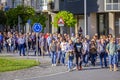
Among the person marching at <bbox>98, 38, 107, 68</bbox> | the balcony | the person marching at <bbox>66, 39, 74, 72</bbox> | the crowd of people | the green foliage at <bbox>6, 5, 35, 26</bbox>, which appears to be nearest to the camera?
the crowd of people

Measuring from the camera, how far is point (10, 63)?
993 inches

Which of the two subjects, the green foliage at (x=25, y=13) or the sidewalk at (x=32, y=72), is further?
the green foliage at (x=25, y=13)

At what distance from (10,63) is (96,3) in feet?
124

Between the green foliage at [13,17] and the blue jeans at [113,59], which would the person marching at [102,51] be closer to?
the blue jeans at [113,59]

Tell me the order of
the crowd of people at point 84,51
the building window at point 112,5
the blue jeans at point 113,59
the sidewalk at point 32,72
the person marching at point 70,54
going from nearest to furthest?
the sidewalk at point 32,72
the blue jeans at point 113,59
the crowd of people at point 84,51
the person marching at point 70,54
the building window at point 112,5

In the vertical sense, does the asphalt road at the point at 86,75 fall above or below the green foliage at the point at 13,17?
below

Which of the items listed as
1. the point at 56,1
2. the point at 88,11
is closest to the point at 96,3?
the point at 88,11

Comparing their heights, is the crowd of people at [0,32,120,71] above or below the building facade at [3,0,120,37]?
below

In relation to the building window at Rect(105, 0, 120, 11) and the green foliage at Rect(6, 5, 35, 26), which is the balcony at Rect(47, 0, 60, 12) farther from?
the building window at Rect(105, 0, 120, 11)

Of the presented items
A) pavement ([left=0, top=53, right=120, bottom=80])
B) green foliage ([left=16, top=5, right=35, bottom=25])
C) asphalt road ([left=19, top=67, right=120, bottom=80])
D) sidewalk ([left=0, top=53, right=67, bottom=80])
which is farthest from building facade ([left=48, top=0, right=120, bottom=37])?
asphalt road ([left=19, top=67, right=120, bottom=80])

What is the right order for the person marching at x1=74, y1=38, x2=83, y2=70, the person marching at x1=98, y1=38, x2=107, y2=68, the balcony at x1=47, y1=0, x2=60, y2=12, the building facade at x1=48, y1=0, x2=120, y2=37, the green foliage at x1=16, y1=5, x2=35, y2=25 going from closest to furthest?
the person marching at x1=74, y1=38, x2=83, y2=70
the person marching at x1=98, y1=38, x2=107, y2=68
the building facade at x1=48, y1=0, x2=120, y2=37
the green foliage at x1=16, y1=5, x2=35, y2=25
the balcony at x1=47, y1=0, x2=60, y2=12

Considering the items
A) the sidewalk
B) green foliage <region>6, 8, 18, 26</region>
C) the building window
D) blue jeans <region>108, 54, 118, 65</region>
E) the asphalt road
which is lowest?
the sidewalk

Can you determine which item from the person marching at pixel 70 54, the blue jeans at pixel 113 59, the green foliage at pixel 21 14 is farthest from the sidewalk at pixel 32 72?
the green foliage at pixel 21 14

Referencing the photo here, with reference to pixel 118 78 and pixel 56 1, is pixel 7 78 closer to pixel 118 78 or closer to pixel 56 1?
pixel 118 78
